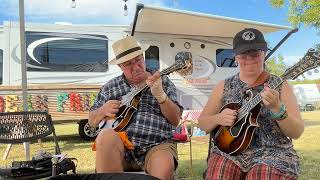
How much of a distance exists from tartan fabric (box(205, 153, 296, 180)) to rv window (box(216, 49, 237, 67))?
25.1 ft

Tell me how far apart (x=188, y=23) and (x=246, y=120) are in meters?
6.61

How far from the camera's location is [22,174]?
2.63m

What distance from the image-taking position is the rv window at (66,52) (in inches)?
319

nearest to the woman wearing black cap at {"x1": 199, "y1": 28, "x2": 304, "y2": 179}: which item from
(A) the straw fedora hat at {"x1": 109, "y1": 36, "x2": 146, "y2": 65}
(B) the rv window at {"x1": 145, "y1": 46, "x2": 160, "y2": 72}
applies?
(A) the straw fedora hat at {"x1": 109, "y1": 36, "x2": 146, "y2": 65}

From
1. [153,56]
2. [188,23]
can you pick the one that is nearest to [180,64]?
[188,23]

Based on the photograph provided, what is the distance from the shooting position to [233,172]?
85.0 inches

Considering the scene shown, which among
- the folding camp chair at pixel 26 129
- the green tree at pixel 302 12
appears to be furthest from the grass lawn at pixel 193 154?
the green tree at pixel 302 12

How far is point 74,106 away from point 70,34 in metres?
1.64

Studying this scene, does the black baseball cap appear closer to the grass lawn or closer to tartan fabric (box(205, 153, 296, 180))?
tartan fabric (box(205, 153, 296, 180))

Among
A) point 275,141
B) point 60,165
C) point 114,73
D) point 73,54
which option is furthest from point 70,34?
point 275,141

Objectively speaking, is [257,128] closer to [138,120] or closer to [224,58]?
[138,120]

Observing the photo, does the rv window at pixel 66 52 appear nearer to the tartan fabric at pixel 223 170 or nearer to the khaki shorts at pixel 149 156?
the khaki shorts at pixel 149 156

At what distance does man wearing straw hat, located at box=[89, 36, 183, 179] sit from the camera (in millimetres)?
2426

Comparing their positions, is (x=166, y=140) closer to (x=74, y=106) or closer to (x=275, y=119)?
(x=275, y=119)
